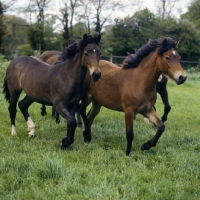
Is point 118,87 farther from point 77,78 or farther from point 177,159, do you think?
point 177,159

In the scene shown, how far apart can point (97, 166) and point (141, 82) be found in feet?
5.41

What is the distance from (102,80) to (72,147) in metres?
1.39

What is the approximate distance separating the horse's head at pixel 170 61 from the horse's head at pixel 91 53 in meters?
1.00

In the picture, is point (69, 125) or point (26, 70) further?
point (26, 70)

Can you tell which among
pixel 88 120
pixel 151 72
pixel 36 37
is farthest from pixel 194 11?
pixel 151 72

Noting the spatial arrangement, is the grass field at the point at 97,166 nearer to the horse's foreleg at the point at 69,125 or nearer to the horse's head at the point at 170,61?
the horse's foreleg at the point at 69,125

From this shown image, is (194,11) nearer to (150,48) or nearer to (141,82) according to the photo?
(150,48)

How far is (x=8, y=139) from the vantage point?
5.45m

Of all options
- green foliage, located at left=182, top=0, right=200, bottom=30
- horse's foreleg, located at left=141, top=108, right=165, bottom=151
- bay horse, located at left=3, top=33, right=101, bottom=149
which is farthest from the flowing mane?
green foliage, located at left=182, top=0, right=200, bottom=30

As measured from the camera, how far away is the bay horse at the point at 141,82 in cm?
488

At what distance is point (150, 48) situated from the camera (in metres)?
5.32

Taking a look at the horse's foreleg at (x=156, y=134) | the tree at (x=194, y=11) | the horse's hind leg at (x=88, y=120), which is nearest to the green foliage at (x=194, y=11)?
the tree at (x=194, y=11)

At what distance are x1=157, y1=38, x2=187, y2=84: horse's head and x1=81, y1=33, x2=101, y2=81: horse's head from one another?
100 cm

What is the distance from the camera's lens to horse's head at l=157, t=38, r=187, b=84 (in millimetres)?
4707
